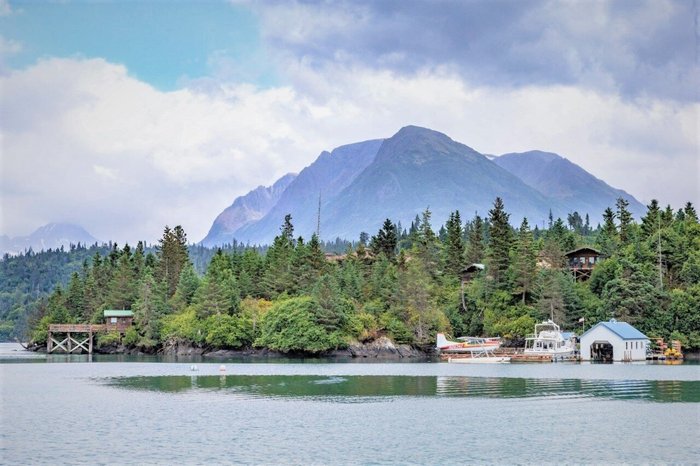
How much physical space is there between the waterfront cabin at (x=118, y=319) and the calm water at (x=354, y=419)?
195ft

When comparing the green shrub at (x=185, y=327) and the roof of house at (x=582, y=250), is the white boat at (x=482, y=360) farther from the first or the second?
the green shrub at (x=185, y=327)

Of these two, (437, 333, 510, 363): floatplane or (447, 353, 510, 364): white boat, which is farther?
(437, 333, 510, 363): floatplane

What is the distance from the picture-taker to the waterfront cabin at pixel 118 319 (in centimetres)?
12119

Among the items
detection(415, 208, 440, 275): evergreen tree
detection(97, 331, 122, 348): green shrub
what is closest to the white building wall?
detection(415, 208, 440, 275): evergreen tree

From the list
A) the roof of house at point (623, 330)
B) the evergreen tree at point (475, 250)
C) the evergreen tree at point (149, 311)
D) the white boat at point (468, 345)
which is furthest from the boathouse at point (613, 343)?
the evergreen tree at point (149, 311)

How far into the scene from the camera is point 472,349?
88.8 m

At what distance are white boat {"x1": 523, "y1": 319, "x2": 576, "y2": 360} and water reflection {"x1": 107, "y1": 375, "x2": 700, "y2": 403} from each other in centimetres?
2812

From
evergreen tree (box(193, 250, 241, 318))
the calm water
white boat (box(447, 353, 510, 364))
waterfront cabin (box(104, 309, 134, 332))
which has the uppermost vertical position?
evergreen tree (box(193, 250, 241, 318))

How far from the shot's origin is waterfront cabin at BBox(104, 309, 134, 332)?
121 metres

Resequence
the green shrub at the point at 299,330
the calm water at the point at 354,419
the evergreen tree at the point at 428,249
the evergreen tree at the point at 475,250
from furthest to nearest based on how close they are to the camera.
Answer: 1. the evergreen tree at the point at 475,250
2. the evergreen tree at the point at 428,249
3. the green shrub at the point at 299,330
4. the calm water at the point at 354,419

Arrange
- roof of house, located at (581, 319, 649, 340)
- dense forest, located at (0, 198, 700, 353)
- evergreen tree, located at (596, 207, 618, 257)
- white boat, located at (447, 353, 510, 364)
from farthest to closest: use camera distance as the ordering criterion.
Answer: evergreen tree, located at (596, 207, 618, 257)
dense forest, located at (0, 198, 700, 353)
white boat, located at (447, 353, 510, 364)
roof of house, located at (581, 319, 649, 340)

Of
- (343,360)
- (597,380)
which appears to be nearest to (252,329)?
(343,360)

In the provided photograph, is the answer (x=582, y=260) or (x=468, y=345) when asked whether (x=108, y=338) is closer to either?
(x=468, y=345)

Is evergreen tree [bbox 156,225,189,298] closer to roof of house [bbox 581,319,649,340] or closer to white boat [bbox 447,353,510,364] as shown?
white boat [bbox 447,353,510,364]
